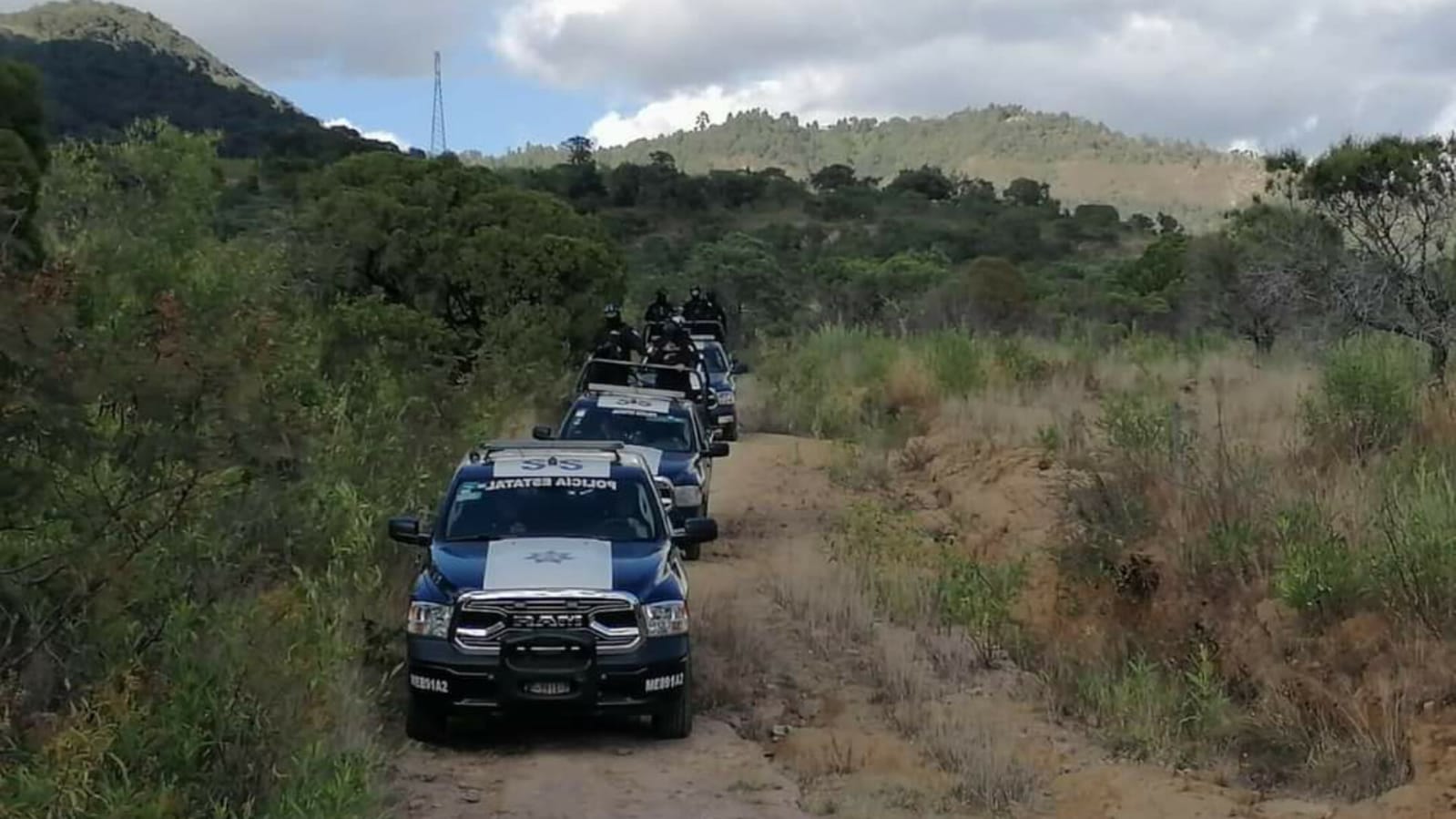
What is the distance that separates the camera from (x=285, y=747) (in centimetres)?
704

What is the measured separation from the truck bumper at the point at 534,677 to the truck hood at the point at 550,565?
365 mm

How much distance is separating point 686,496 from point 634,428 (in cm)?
151

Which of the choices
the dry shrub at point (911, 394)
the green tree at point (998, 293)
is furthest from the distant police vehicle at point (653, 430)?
the green tree at point (998, 293)

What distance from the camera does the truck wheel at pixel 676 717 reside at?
32.8 ft

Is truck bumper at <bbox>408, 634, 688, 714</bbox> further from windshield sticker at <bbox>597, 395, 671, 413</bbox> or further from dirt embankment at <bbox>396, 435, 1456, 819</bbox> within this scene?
windshield sticker at <bbox>597, 395, 671, 413</bbox>

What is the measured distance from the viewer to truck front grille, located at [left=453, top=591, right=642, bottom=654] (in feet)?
31.7

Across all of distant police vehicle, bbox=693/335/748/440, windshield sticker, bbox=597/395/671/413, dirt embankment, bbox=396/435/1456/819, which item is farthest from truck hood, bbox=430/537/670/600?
distant police vehicle, bbox=693/335/748/440

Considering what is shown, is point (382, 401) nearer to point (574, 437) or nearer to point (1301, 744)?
point (574, 437)

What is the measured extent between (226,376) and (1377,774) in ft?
19.6

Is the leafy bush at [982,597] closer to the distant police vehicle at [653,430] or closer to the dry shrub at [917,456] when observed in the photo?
the distant police vehicle at [653,430]

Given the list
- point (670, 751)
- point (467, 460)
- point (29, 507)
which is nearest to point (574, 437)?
point (467, 460)

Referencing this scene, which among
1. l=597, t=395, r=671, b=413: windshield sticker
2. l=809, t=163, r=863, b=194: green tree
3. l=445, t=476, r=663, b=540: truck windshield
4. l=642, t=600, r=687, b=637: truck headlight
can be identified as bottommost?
l=642, t=600, r=687, b=637: truck headlight

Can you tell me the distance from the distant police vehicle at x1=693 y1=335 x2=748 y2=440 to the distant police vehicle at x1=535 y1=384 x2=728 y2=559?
8323 mm

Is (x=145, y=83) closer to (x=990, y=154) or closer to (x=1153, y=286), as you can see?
(x=1153, y=286)
